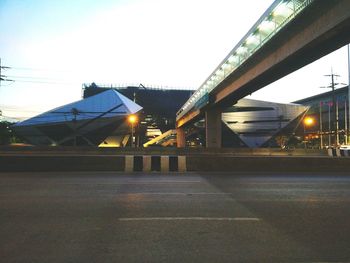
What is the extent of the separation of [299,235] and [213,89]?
1708 inches

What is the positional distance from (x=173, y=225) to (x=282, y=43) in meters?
22.7

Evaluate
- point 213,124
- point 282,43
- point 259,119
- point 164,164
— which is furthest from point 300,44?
point 259,119

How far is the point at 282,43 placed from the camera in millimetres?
27750

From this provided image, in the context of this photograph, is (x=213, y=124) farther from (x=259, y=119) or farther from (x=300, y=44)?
(x=259, y=119)

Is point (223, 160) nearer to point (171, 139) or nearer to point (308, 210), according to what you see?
point (308, 210)

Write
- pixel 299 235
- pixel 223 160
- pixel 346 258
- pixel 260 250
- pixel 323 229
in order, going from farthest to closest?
pixel 223 160 → pixel 323 229 → pixel 299 235 → pixel 260 250 → pixel 346 258

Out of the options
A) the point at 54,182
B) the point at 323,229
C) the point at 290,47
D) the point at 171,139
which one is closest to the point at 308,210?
the point at 323,229

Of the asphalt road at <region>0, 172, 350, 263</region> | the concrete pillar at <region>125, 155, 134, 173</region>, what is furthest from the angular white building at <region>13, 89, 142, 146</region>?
the asphalt road at <region>0, 172, 350, 263</region>

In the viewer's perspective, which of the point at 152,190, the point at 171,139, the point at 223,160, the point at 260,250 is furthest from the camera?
the point at 171,139

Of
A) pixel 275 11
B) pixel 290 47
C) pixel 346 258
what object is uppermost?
pixel 275 11

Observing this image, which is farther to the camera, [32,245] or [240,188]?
[240,188]

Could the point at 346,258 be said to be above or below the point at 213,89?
below

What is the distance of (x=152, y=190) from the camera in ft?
40.3

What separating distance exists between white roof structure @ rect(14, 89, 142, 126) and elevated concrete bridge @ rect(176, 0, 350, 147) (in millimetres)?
42824
